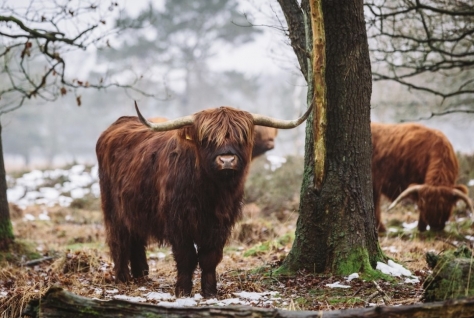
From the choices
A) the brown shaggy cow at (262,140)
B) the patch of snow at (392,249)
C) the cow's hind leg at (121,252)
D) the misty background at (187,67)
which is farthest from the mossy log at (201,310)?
the misty background at (187,67)

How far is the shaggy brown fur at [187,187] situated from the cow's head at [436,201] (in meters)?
4.49

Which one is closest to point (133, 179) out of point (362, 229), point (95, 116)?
point (362, 229)

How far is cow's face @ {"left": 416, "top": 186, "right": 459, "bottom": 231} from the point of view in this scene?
352 inches

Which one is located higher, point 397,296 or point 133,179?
point 133,179

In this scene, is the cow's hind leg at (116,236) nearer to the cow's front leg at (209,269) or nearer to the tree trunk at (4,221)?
the cow's front leg at (209,269)

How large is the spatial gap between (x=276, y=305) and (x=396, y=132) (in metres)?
6.28

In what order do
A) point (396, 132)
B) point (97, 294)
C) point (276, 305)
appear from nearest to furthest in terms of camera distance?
1. point (276, 305)
2. point (97, 294)
3. point (396, 132)

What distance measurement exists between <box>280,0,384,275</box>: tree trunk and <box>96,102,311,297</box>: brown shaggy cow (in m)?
0.67

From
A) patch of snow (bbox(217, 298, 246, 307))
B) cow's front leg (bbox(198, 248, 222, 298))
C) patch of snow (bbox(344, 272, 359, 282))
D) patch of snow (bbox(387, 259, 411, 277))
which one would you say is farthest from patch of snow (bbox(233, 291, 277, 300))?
patch of snow (bbox(387, 259, 411, 277))

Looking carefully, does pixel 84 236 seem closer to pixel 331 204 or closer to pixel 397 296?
pixel 331 204

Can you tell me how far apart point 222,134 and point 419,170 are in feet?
19.6

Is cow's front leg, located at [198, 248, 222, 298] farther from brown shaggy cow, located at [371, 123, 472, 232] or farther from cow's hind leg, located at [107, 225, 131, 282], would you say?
brown shaggy cow, located at [371, 123, 472, 232]

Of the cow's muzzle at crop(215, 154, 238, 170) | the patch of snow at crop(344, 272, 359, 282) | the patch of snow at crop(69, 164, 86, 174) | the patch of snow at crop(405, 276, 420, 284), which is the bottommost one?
the patch of snow at crop(405, 276, 420, 284)

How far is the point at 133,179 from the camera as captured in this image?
583 centimetres
